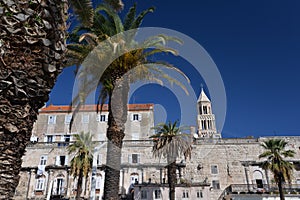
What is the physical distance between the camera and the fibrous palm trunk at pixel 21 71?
136 inches

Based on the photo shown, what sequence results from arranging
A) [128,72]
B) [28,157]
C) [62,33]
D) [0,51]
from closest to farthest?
[0,51] → [62,33] → [128,72] → [28,157]

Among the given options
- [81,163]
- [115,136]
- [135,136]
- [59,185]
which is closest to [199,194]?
[81,163]

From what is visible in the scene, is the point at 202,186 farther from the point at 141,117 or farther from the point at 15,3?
the point at 15,3

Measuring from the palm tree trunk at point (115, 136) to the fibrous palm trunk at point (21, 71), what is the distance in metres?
6.56

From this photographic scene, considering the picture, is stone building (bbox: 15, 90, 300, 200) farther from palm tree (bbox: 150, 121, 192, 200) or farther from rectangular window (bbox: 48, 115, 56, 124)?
rectangular window (bbox: 48, 115, 56, 124)

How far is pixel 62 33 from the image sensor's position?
423cm

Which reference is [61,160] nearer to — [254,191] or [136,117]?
[136,117]

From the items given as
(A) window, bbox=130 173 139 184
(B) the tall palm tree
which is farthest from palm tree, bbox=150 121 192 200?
(B) the tall palm tree

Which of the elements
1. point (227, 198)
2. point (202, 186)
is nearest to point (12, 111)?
point (202, 186)

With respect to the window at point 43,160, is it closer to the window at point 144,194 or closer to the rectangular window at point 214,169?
the window at point 144,194

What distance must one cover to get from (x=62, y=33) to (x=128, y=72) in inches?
280

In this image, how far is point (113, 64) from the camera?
1112 centimetres

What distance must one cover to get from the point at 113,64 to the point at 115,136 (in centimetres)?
309

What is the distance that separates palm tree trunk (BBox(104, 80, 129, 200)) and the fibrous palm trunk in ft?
21.5
